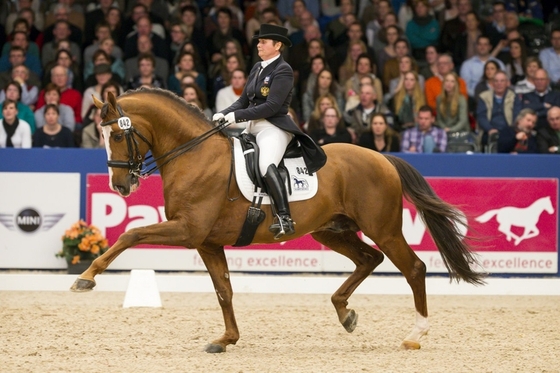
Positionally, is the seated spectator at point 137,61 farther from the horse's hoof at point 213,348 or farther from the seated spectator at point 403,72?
the horse's hoof at point 213,348

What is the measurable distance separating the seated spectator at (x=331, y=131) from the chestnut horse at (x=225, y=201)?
365 centimetres

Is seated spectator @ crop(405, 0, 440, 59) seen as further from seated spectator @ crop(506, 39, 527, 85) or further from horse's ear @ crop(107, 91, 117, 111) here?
horse's ear @ crop(107, 91, 117, 111)

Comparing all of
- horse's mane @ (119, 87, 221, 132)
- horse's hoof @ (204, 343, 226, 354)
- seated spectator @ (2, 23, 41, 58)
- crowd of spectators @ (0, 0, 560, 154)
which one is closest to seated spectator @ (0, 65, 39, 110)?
crowd of spectators @ (0, 0, 560, 154)

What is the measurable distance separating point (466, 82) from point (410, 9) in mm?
1905

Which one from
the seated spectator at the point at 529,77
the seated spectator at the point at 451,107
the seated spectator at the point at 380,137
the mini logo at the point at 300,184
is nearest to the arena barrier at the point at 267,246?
the seated spectator at the point at 380,137

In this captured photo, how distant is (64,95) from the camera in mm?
12656

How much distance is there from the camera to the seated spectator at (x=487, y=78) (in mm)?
13017

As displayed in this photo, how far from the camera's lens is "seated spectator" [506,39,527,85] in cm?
1391

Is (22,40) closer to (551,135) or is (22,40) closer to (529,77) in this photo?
(529,77)

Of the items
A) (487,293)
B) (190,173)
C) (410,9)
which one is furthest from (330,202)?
(410,9)

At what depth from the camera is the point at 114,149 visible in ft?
22.0

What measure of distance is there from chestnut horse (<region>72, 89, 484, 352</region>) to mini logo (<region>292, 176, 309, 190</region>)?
11cm

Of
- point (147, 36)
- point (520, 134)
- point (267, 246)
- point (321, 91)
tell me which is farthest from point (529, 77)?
point (147, 36)

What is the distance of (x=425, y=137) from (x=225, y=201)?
5.23 meters
